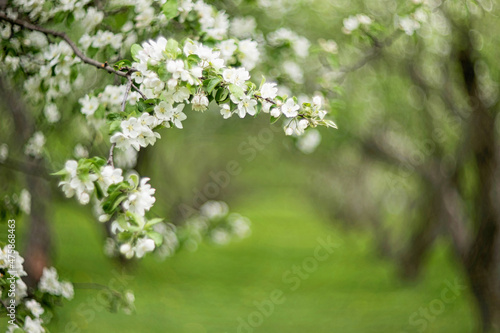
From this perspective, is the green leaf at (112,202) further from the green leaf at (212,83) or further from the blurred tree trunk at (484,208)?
the blurred tree trunk at (484,208)

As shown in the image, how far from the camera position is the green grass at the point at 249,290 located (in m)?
8.24

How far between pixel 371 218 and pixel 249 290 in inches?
246

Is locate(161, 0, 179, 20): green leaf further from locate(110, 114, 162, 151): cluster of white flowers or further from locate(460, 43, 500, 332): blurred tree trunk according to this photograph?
locate(460, 43, 500, 332): blurred tree trunk

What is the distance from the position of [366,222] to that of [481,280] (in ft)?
41.0

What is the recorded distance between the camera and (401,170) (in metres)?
11.1

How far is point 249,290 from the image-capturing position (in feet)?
35.3

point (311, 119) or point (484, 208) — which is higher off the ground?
point (311, 119)

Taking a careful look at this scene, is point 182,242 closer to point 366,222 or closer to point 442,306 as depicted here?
point 442,306

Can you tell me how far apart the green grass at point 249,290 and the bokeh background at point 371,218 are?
38mm

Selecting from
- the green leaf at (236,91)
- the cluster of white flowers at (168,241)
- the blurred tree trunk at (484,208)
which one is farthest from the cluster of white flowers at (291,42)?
the blurred tree trunk at (484,208)

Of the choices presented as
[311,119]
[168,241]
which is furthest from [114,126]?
[168,241]

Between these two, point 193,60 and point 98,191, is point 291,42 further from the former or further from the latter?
point 98,191

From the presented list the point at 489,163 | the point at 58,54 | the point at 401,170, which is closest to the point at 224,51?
the point at 58,54

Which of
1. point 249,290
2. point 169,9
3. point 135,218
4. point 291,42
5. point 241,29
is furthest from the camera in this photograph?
point 249,290
